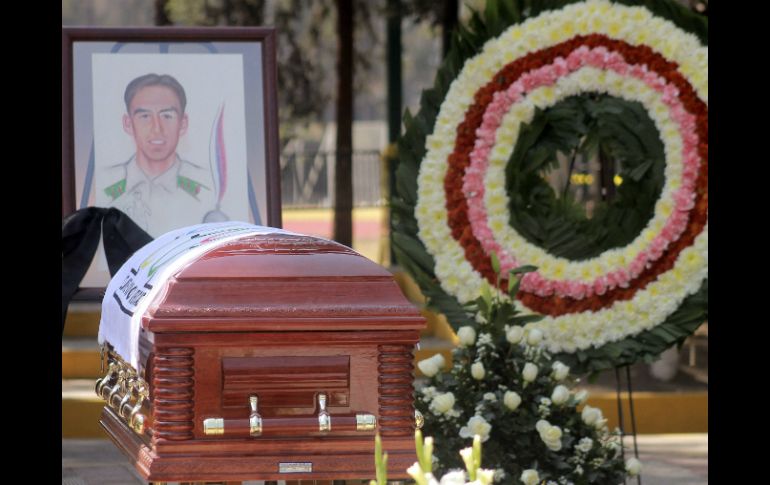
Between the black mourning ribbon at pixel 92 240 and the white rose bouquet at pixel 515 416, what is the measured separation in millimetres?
1086

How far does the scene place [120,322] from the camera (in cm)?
313

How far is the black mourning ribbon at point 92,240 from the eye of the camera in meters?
4.15

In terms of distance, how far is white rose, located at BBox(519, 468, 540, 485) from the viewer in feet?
13.4

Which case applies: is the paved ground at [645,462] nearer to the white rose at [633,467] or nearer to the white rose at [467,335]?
the white rose at [633,467]

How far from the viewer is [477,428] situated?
4062mm

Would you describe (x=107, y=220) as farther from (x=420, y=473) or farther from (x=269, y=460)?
(x=420, y=473)

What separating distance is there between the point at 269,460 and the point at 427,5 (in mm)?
8729

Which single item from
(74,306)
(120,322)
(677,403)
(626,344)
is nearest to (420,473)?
(120,322)

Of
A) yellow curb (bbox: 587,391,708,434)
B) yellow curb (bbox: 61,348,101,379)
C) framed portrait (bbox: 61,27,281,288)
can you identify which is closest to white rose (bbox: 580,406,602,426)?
framed portrait (bbox: 61,27,281,288)

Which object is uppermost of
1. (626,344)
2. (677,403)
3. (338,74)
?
(338,74)

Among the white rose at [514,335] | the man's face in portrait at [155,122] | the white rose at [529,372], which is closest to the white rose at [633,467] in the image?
the white rose at [529,372]

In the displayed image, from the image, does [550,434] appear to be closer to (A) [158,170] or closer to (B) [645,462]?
(A) [158,170]
